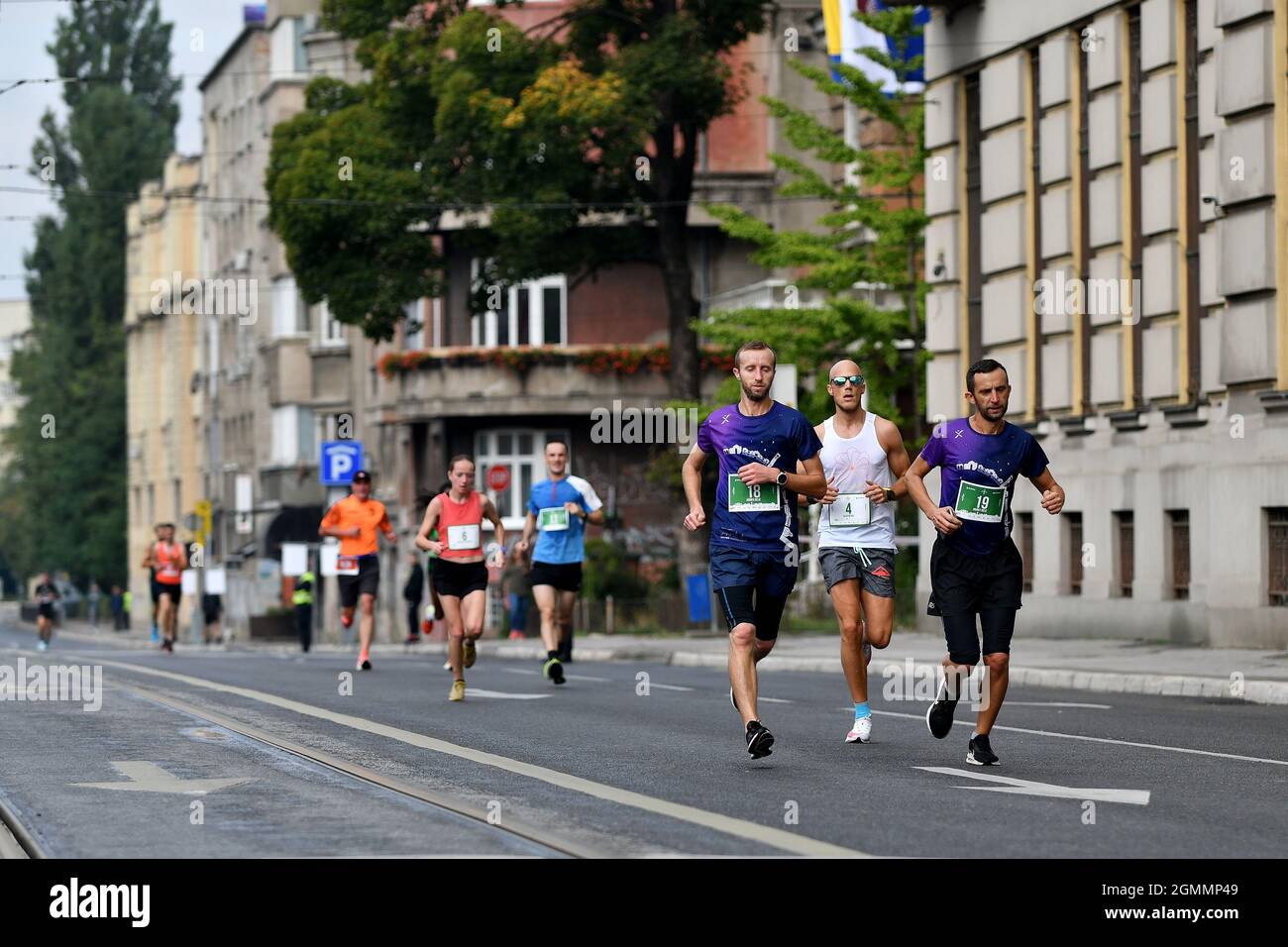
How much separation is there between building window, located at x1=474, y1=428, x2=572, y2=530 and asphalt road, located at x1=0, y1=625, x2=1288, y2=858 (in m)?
39.1

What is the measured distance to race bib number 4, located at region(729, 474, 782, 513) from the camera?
13.7m

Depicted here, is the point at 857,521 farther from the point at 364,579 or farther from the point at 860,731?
the point at 364,579

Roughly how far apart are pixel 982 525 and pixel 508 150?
2975 centimetres

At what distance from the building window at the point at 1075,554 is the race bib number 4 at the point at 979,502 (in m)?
18.6

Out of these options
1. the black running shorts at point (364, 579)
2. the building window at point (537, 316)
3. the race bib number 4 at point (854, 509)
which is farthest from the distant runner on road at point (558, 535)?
the building window at point (537, 316)

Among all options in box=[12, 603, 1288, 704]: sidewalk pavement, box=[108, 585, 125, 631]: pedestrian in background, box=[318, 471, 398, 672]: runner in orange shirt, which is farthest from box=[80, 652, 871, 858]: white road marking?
→ box=[108, 585, 125, 631]: pedestrian in background

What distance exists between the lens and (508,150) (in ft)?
139

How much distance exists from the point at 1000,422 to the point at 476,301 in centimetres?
3229

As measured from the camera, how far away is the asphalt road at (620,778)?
9734 millimetres

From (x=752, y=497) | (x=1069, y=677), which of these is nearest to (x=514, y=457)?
(x=1069, y=677)

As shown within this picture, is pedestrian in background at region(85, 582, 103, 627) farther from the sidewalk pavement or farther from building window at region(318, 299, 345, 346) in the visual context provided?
the sidewalk pavement
